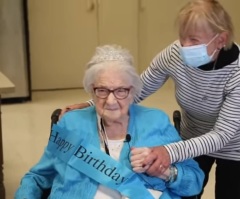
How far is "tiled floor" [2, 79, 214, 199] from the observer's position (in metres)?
3.32

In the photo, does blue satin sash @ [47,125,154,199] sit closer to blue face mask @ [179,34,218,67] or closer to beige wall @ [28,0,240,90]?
blue face mask @ [179,34,218,67]

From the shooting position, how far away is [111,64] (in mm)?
1717

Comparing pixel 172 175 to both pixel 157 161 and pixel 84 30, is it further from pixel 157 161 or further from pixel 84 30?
pixel 84 30

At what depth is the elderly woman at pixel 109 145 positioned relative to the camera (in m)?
1.70

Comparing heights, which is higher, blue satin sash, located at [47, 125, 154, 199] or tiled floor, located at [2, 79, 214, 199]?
blue satin sash, located at [47, 125, 154, 199]

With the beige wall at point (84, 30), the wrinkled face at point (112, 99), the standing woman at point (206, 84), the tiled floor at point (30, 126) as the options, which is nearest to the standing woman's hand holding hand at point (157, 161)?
the standing woman at point (206, 84)

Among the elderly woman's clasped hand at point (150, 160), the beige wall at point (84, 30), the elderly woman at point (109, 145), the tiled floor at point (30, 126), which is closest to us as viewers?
the elderly woman's clasped hand at point (150, 160)

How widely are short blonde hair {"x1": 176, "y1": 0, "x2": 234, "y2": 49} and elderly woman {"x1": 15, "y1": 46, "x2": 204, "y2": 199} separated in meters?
0.24

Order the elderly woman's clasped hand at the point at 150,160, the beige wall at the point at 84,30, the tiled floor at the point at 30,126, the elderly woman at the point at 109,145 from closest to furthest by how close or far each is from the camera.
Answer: the elderly woman's clasped hand at the point at 150,160 → the elderly woman at the point at 109,145 → the tiled floor at the point at 30,126 → the beige wall at the point at 84,30

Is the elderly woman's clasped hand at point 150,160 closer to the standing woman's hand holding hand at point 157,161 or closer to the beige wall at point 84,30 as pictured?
the standing woman's hand holding hand at point 157,161

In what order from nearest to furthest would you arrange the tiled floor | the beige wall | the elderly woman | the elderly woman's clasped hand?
the elderly woman's clasped hand < the elderly woman < the tiled floor < the beige wall

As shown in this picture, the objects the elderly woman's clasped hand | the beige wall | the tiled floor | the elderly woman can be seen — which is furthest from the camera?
the beige wall

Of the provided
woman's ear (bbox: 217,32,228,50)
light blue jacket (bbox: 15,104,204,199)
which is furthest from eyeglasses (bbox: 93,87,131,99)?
woman's ear (bbox: 217,32,228,50)

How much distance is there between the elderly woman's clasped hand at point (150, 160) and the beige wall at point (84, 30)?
3.88 metres
